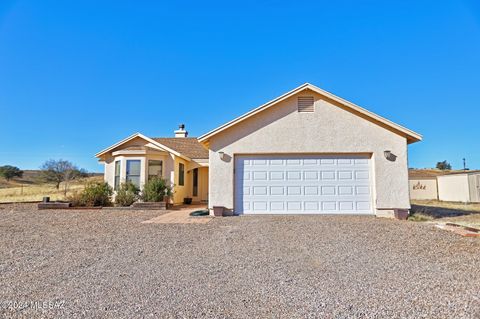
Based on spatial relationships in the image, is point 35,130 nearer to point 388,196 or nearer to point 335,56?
point 335,56

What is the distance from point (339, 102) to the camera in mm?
11383

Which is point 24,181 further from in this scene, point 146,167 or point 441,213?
point 441,213

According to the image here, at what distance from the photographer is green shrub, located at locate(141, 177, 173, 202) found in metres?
14.5

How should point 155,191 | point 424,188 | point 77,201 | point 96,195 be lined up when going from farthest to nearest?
1. point 424,188
2. point 155,191
3. point 96,195
4. point 77,201

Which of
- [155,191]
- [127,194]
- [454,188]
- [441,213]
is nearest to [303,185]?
[441,213]

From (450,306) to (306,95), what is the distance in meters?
9.49

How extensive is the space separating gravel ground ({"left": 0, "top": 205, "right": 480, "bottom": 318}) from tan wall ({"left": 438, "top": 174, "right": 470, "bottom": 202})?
18275 mm

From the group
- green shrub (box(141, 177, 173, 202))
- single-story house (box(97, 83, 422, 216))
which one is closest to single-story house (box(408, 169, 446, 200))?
single-story house (box(97, 83, 422, 216))

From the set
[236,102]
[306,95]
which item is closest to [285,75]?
[236,102]

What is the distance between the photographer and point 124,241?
6770 millimetres

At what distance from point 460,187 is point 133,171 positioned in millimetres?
24058

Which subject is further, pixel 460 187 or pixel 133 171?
pixel 460 187

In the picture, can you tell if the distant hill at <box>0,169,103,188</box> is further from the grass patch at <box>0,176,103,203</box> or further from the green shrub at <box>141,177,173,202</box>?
the green shrub at <box>141,177,173,202</box>

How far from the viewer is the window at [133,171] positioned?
1591 centimetres
